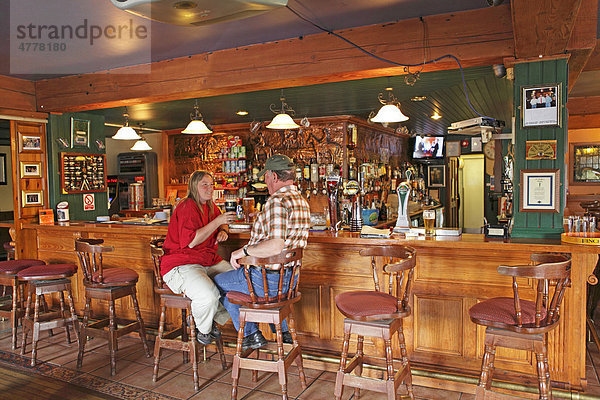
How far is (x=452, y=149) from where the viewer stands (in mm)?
11555

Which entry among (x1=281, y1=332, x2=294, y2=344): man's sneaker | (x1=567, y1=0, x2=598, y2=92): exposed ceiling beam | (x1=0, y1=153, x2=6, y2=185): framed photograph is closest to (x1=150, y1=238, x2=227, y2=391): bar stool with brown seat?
(x1=281, y1=332, x2=294, y2=344): man's sneaker

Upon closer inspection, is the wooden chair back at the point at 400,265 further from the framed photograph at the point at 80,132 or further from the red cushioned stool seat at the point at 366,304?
the framed photograph at the point at 80,132

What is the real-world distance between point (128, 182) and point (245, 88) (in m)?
6.48

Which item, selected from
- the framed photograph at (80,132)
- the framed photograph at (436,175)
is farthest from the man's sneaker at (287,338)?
the framed photograph at (436,175)

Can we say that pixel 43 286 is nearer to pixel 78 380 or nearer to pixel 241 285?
pixel 78 380

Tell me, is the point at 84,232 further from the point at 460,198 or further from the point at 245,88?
the point at 460,198

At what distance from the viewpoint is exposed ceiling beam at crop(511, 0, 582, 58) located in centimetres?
238

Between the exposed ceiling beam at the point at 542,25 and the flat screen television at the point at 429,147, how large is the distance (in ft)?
27.4

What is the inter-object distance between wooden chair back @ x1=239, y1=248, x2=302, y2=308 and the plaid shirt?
126 millimetres

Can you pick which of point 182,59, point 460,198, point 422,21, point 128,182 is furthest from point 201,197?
point 460,198

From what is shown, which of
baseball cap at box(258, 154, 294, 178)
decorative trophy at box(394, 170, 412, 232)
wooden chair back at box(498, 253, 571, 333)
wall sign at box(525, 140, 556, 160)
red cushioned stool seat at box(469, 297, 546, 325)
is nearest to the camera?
wooden chair back at box(498, 253, 571, 333)

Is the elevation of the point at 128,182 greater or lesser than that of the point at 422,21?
lesser

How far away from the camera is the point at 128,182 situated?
995 cm

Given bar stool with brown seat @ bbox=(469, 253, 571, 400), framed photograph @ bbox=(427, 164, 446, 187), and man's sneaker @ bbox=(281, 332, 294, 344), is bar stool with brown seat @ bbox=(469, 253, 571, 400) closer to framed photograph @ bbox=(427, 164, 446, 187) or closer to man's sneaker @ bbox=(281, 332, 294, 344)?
man's sneaker @ bbox=(281, 332, 294, 344)
